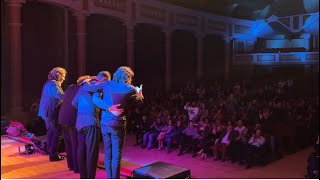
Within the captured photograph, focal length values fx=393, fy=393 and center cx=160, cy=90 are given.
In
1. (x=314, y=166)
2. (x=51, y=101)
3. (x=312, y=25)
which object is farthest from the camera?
(x=312, y=25)

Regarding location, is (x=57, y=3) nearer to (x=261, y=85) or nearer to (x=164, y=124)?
(x=164, y=124)

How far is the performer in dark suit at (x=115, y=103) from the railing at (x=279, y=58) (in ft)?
7.85

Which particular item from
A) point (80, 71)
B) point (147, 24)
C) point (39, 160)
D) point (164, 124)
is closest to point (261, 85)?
point (164, 124)

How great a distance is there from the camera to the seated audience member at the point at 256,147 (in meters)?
5.91

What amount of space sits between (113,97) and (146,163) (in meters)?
1.94

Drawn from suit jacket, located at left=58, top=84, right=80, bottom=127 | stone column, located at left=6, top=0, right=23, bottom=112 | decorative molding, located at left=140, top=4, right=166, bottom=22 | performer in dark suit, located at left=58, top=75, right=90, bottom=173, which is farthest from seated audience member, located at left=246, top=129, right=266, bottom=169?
stone column, located at left=6, top=0, right=23, bottom=112

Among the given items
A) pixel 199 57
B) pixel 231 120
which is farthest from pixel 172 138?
pixel 199 57

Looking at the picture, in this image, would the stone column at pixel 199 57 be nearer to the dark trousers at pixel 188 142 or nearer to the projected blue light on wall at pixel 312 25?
the dark trousers at pixel 188 142

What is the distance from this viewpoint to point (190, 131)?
6.24 metres

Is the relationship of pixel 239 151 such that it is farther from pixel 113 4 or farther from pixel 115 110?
pixel 113 4

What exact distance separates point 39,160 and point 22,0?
11.2 ft

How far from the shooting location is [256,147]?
6.00 meters

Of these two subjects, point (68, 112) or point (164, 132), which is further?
point (164, 132)

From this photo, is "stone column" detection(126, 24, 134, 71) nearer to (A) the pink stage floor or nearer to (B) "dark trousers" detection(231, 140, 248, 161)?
(A) the pink stage floor
